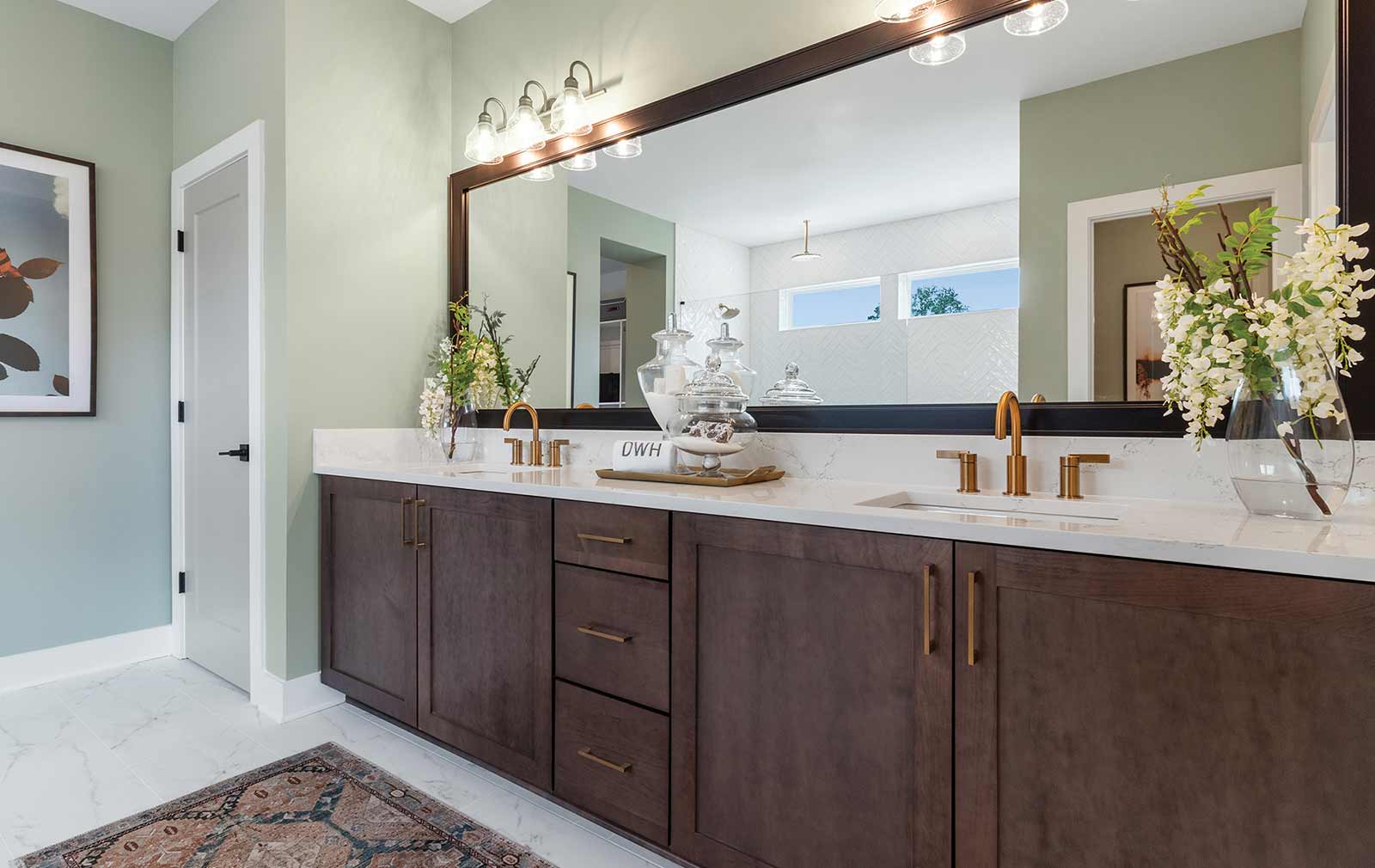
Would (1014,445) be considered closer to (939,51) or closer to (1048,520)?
(1048,520)

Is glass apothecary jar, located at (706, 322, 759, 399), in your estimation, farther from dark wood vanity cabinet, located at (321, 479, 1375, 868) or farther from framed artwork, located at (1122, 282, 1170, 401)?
framed artwork, located at (1122, 282, 1170, 401)

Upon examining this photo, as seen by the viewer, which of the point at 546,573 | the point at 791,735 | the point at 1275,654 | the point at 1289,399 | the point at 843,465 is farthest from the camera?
the point at 843,465

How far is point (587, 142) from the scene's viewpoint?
255cm

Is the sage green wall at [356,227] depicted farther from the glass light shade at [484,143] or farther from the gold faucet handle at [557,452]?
the gold faucet handle at [557,452]

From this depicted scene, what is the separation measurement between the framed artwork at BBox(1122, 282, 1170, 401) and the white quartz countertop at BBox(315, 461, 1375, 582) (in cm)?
24

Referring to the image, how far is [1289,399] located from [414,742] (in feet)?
7.93

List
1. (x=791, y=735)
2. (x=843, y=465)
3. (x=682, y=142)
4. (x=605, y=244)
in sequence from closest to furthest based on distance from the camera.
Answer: (x=791, y=735)
(x=843, y=465)
(x=682, y=142)
(x=605, y=244)

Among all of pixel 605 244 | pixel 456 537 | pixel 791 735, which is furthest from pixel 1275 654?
pixel 605 244

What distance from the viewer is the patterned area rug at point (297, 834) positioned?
5.61ft

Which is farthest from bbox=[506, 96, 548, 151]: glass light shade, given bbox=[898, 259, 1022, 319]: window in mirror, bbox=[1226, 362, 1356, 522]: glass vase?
bbox=[1226, 362, 1356, 522]: glass vase

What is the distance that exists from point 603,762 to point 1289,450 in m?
1.49

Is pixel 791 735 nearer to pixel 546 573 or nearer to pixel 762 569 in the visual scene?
pixel 762 569

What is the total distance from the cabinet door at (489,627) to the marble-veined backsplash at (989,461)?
1.99 feet

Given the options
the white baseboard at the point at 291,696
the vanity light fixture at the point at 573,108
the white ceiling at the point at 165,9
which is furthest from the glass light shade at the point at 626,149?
the white baseboard at the point at 291,696
